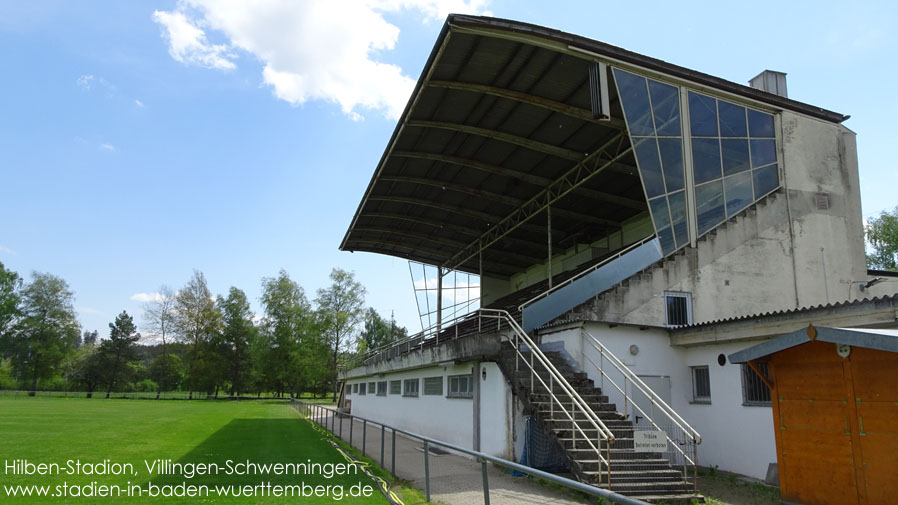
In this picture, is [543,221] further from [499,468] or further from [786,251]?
[499,468]

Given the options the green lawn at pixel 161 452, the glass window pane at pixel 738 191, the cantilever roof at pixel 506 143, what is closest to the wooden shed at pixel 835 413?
the green lawn at pixel 161 452

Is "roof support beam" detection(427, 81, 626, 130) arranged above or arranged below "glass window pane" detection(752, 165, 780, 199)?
above

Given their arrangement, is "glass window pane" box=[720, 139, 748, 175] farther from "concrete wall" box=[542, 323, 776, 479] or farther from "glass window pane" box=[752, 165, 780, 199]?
"concrete wall" box=[542, 323, 776, 479]

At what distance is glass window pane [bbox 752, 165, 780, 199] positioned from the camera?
1716 cm

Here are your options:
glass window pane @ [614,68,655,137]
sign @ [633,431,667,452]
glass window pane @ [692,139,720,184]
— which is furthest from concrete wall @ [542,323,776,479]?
glass window pane @ [614,68,655,137]

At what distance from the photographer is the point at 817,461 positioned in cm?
894

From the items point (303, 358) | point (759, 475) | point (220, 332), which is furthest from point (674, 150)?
point (220, 332)

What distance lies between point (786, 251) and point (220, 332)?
75.1 metres

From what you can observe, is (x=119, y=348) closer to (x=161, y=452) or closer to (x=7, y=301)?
(x=7, y=301)

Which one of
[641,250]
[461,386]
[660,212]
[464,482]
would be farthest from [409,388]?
[464,482]

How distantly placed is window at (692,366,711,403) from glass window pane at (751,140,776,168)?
6879 millimetres

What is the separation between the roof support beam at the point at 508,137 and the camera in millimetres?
19344

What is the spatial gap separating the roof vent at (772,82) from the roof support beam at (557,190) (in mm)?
5355

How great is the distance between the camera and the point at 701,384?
14.1 metres
